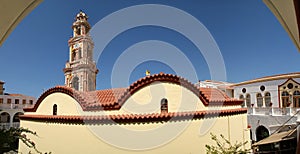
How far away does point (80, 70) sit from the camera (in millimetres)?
22234

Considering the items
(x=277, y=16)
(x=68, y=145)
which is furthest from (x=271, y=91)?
(x=277, y=16)

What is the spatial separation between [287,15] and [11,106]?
102 ft

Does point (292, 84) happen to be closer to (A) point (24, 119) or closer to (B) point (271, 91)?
(B) point (271, 91)

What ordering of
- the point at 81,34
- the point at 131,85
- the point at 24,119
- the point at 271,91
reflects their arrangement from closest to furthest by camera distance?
1. the point at 131,85
2. the point at 24,119
3. the point at 271,91
4. the point at 81,34

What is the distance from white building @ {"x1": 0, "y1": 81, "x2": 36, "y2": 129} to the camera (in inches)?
974

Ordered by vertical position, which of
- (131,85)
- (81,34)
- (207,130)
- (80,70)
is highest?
(81,34)

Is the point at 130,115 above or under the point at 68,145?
above

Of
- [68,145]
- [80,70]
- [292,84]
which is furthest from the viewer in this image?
[80,70]

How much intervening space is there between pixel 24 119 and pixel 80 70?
1214 cm

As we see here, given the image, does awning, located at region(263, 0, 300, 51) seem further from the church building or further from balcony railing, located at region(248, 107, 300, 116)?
balcony railing, located at region(248, 107, 300, 116)

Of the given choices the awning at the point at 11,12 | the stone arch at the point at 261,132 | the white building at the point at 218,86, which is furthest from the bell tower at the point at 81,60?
the awning at the point at 11,12

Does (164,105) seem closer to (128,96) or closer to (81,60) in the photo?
(128,96)

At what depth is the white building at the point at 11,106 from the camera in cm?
2474

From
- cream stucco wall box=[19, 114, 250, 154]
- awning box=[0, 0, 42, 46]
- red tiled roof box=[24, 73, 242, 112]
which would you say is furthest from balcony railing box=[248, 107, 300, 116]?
awning box=[0, 0, 42, 46]
